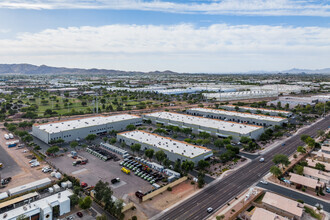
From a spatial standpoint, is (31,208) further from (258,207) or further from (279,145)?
(279,145)

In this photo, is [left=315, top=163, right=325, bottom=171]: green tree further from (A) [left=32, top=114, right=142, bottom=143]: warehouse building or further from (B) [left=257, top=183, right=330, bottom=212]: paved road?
(A) [left=32, top=114, right=142, bottom=143]: warehouse building

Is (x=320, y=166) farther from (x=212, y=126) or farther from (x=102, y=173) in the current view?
(x=102, y=173)

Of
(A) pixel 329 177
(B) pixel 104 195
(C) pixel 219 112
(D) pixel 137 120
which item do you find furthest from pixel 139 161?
(C) pixel 219 112

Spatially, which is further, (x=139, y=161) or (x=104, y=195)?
(x=139, y=161)

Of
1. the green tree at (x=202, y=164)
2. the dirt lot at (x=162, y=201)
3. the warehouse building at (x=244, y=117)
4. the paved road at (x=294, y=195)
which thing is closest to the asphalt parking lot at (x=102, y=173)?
the dirt lot at (x=162, y=201)

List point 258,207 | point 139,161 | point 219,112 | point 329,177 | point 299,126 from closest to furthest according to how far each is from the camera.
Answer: point 258,207
point 329,177
point 139,161
point 299,126
point 219,112

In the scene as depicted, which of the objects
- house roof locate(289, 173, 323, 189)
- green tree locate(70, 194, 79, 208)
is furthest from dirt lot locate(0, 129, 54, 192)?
house roof locate(289, 173, 323, 189)

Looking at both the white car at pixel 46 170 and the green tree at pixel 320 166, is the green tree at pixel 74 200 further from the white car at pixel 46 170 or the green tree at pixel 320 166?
the green tree at pixel 320 166
